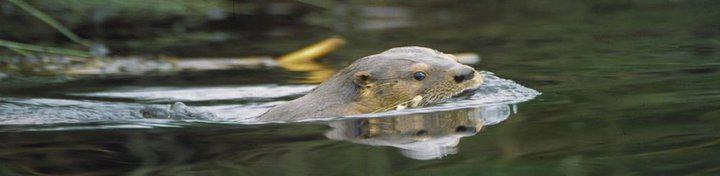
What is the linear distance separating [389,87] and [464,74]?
348 millimetres

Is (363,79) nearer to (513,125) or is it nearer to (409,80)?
(409,80)

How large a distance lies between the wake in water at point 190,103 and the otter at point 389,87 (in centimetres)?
10

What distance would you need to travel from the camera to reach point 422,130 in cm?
554

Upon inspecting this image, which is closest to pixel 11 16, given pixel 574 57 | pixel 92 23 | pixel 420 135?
pixel 92 23

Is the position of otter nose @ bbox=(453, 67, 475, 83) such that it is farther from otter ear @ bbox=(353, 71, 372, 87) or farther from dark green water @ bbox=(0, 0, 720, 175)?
otter ear @ bbox=(353, 71, 372, 87)

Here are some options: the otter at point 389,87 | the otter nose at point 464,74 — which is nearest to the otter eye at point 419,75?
the otter at point 389,87

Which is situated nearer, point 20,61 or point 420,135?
point 420,135

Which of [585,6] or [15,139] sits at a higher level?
[585,6]

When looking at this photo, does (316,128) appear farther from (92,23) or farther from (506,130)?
(92,23)

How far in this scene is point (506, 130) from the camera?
5.36 metres

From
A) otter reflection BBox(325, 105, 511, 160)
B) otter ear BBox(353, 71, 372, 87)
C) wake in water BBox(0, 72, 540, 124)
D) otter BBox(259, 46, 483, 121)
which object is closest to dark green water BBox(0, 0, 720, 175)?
otter reflection BBox(325, 105, 511, 160)

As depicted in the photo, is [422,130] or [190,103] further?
[190,103]

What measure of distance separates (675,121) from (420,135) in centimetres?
99

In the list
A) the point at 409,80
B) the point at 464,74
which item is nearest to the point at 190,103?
the point at 409,80
